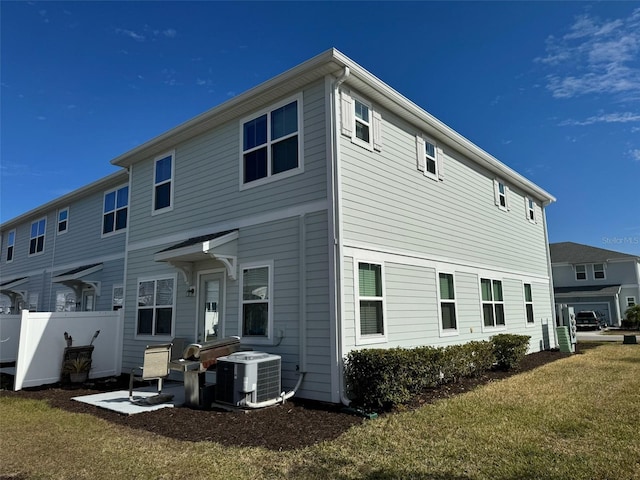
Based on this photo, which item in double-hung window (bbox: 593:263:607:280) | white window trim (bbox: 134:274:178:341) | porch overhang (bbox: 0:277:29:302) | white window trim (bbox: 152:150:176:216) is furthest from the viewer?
double-hung window (bbox: 593:263:607:280)

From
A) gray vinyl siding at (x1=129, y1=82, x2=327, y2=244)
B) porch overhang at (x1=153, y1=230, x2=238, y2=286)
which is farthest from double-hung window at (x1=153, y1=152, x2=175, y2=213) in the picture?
porch overhang at (x1=153, y1=230, x2=238, y2=286)

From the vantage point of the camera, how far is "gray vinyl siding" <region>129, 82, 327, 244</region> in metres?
7.83

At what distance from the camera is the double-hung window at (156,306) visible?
10.4m

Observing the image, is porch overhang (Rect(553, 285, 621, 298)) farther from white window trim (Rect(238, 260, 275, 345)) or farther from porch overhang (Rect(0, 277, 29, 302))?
porch overhang (Rect(0, 277, 29, 302))

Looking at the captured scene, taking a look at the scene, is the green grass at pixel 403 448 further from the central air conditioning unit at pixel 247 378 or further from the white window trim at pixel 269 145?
the white window trim at pixel 269 145

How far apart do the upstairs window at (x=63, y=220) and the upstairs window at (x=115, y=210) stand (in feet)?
10.2

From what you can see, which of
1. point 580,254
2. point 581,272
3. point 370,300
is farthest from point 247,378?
point 580,254

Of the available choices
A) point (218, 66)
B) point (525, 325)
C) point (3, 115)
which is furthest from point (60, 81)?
point (525, 325)

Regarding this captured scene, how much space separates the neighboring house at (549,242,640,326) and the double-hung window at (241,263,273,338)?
34.0 meters

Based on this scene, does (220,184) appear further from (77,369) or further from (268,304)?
(77,369)

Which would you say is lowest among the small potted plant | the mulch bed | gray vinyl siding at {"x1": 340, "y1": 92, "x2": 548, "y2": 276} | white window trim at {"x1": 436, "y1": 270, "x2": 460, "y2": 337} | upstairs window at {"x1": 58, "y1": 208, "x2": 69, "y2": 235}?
the mulch bed

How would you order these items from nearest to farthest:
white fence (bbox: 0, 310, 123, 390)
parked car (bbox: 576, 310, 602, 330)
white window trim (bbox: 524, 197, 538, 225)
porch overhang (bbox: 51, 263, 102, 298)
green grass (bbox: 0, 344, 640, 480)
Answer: green grass (bbox: 0, 344, 640, 480) < white fence (bbox: 0, 310, 123, 390) < porch overhang (bbox: 51, 263, 102, 298) < white window trim (bbox: 524, 197, 538, 225) < parked car (bbox: 576, 310, 602, 330)

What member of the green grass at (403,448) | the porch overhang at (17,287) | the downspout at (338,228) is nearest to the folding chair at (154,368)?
the green grass at (403,448)

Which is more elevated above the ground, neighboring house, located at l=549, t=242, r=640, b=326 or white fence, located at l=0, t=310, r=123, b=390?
neighboring house, located at l=549, t=242, r=640, b=326
